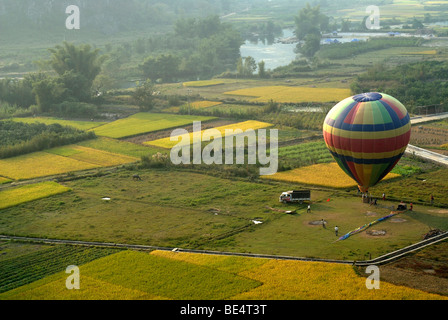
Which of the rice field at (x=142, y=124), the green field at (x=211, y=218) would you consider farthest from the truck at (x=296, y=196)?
the rice field at (x=142, y=124)

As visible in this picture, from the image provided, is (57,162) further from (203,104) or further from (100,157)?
(203,104)

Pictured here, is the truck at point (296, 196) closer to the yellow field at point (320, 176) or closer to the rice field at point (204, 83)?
the yellow field at point (320, 176)

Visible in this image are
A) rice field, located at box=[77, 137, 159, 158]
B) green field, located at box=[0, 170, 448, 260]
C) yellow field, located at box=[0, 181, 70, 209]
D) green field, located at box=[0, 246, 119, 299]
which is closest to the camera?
green field, located at box=[0, 246, 119, 299]

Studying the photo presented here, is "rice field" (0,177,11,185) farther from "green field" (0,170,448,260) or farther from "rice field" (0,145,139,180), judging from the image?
"green field" (0,170,448,260)

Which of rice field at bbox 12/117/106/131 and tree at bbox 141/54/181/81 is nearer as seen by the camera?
rice field at bbox 12/117/106/131

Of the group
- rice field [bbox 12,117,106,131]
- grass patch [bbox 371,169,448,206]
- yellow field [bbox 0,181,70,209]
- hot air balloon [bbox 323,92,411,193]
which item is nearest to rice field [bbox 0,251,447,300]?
hot air balloon [bbox 323,92,411,193]
